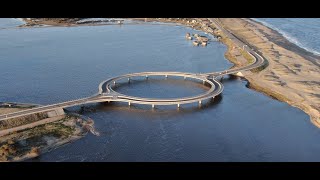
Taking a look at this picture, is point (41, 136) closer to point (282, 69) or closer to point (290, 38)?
point (282, 69)

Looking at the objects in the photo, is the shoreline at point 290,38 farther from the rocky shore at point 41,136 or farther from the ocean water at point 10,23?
the ocean water at point 10,23

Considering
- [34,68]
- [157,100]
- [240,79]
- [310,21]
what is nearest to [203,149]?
[157,100]

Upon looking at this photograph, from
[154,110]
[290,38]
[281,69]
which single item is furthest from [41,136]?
[290,38]

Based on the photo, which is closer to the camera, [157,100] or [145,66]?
[157,100]

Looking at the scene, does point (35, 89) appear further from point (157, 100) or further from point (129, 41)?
point (129, 41)

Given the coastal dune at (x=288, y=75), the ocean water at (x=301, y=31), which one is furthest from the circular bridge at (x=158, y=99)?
the ocean water at (x=301, y=31)

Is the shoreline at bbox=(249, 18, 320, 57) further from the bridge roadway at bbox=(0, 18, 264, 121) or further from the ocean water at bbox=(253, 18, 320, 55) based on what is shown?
the bridge roadway at bbox=(0, 18, 264, 121)
